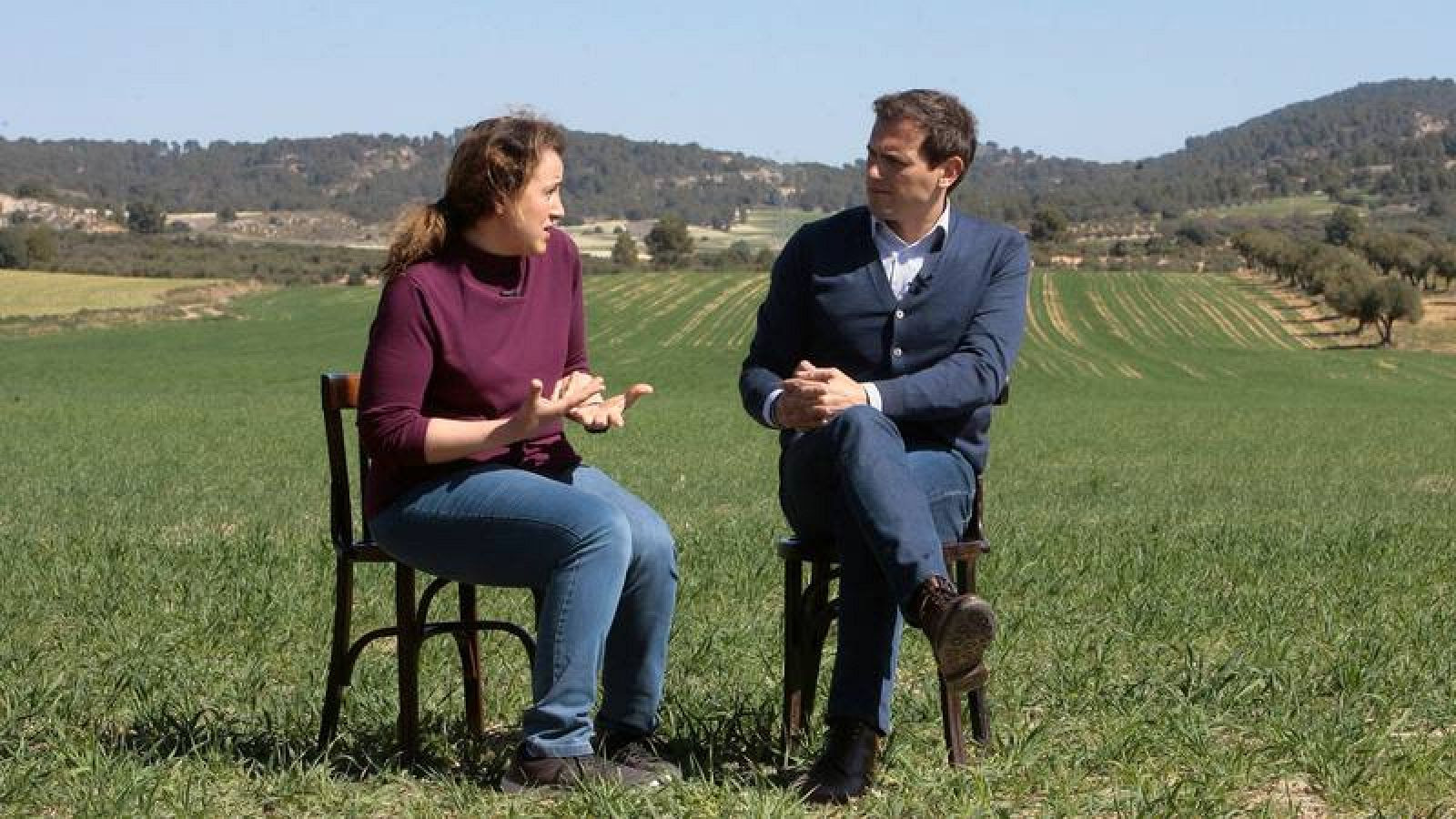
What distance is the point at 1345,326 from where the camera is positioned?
9312 cm

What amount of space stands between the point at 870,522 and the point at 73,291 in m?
90.4

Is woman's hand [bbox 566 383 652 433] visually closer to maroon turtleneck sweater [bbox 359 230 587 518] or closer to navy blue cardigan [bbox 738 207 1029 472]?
maroon turtleneck sweater [bbox 359 230 587 518]

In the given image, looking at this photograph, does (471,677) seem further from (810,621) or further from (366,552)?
(810,621)

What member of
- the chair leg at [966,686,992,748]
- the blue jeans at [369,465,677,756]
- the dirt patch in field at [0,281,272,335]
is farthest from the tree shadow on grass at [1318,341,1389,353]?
the blue jeans at [369,465,677,756]

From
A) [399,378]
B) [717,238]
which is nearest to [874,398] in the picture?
[399,378]

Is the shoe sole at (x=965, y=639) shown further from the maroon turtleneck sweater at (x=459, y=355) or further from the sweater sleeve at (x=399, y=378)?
the sweater sleeve at (x=399, y=378)

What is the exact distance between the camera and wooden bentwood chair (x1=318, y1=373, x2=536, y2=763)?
182 inches

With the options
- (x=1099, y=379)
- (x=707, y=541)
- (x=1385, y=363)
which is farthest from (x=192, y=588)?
(x=1385, y=363)

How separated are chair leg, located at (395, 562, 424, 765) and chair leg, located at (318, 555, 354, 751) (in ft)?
0.61

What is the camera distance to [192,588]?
690 cm

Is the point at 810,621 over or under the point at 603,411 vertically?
under

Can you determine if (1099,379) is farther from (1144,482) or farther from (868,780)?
(868,780)

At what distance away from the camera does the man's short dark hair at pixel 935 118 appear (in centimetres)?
483

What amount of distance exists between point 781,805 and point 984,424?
140 centimetres
